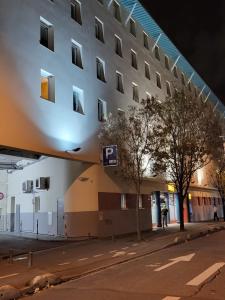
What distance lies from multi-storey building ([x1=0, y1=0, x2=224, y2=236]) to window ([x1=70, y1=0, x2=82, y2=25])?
0.07 metres

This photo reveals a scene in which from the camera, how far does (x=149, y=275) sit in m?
11.3

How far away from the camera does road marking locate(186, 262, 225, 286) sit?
389 inches

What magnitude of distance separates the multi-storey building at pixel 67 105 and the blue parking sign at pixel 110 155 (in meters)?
1.06

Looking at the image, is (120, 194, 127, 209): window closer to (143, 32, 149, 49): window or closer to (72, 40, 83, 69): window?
(72, 40, 83, 69): window

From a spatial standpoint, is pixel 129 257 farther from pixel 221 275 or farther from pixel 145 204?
pixel 145 204

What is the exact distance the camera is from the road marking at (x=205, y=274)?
9.89 m

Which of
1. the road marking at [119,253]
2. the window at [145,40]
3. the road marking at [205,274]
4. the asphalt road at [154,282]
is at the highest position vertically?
the window at [145,40]

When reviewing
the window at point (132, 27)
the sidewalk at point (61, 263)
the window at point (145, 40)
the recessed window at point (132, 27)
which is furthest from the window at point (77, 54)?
the window at point (145, 40)

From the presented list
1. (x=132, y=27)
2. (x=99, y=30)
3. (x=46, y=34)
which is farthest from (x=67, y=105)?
(x=132, y=27)

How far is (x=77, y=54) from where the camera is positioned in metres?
25.8

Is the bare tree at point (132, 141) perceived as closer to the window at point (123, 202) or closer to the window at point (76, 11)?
the window at point (123, 202)

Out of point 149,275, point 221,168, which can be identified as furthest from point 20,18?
point 221,168

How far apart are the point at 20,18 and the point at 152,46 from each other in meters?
21.5

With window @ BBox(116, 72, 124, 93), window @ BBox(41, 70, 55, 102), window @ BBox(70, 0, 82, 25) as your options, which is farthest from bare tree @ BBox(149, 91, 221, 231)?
window @ BBox(41, 70, 55, 102)
